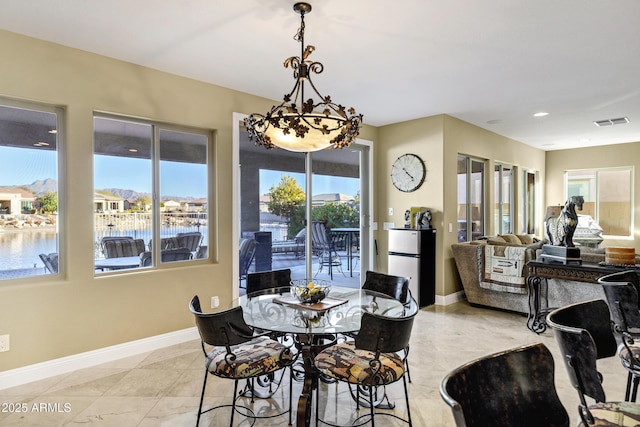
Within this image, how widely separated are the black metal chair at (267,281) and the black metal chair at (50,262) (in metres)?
1.56

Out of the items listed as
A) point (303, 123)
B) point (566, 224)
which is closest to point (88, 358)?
point (303, 123)

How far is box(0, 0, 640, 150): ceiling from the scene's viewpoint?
2439mm

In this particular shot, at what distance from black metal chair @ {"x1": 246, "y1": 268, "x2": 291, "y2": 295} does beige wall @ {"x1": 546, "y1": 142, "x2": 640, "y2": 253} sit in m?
7.56

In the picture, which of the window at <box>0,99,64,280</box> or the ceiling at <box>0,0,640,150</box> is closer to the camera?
the ceiling at <box>0,0,640,150</box>

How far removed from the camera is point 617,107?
4.85 m

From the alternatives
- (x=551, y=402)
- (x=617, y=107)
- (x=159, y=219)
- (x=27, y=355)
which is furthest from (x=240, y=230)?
(x=617, y=107)

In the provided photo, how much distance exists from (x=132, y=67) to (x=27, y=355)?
2492 millimetres

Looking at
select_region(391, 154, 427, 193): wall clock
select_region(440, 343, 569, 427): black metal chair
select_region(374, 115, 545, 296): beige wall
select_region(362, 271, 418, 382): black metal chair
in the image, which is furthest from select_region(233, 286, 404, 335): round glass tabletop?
select_region(391, 154, 427, 193): wall clock

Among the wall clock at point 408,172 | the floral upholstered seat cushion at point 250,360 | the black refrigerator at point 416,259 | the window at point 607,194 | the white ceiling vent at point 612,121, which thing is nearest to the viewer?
the floral upholstered seat cushion at point 250,360

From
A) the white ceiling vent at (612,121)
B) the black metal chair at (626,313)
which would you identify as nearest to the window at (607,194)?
the white ceiling vent at (612,121)

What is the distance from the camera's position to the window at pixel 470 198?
577 cm

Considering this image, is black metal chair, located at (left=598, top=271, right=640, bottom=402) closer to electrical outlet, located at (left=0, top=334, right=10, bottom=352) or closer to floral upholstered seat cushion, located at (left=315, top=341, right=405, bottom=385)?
floral upholstered seat cushion, located at (left=315, top=341, right=405, bottom=385)

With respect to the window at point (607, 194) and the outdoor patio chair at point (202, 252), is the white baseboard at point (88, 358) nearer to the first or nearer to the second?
the outdoor patio chair at point (202, 252)

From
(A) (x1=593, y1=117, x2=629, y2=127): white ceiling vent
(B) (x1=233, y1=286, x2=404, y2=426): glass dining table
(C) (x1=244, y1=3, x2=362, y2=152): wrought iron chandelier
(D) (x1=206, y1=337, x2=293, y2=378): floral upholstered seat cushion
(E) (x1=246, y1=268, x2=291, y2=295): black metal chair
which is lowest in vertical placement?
(D) (x1=206, y1=337, x2=293, y2=378): floral upholstered seat cushion
